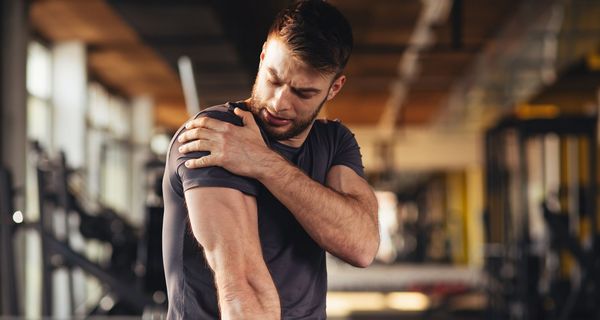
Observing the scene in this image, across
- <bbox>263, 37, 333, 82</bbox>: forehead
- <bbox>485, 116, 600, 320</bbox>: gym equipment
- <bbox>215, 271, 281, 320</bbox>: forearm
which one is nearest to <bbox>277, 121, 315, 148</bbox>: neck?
<bbox>263, 37, 333, 82</bbox>: forehead

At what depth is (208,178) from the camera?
136 cm

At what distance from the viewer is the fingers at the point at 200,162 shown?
1358 mm

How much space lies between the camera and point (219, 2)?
282 inches

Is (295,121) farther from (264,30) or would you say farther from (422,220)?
(422,220)

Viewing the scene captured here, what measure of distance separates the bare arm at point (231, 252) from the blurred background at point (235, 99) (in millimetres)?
2356

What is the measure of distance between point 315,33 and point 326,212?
286 millimetres

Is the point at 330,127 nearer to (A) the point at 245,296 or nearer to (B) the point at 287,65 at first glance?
(B) the point at 287,65

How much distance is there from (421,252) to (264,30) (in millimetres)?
13164

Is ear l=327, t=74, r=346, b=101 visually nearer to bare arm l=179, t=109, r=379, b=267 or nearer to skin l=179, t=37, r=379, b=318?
skin l=179, t=37, r=379, b=318

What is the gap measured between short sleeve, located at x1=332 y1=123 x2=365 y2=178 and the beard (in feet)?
0.43

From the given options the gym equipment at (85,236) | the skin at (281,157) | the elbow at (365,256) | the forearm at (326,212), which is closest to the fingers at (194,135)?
the skin at (281,157)

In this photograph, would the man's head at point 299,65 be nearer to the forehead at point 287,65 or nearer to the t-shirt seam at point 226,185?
the forehead at point 287,65

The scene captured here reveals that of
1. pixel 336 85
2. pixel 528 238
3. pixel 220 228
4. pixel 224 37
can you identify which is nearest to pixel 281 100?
pixel 336 85

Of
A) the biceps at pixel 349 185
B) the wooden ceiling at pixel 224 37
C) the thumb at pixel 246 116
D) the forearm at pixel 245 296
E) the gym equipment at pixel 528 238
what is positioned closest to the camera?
the forearm at pixel 245 296
